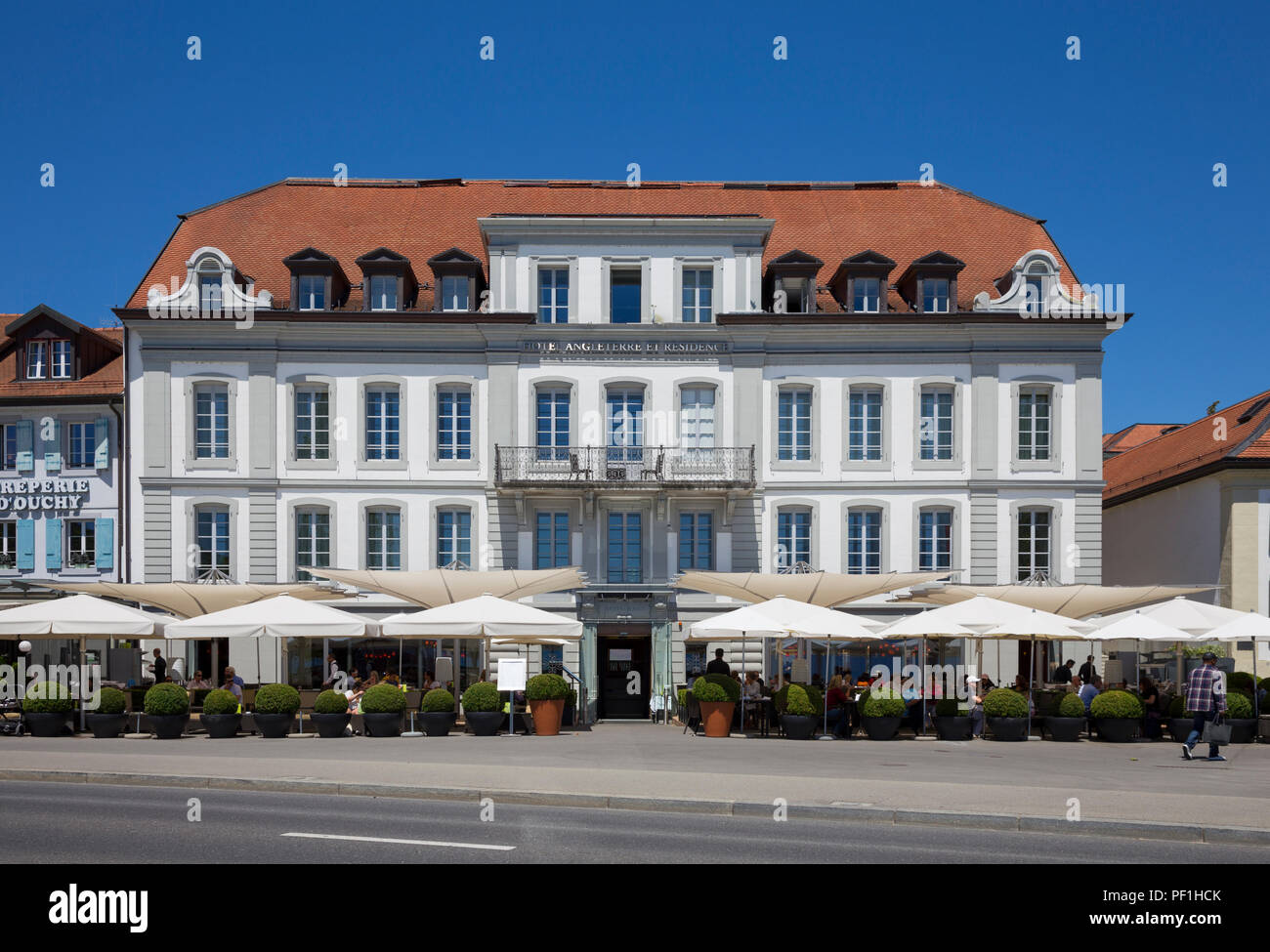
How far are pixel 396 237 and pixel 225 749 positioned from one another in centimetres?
2257

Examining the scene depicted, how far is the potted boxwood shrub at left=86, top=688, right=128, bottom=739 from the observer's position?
2697 cm

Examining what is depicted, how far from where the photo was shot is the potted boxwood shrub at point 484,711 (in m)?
27.9

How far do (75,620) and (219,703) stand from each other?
3.27 m

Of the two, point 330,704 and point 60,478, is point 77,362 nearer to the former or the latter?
point 60,478

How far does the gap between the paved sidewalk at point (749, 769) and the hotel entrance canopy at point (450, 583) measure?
4.79m

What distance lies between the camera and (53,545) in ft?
132

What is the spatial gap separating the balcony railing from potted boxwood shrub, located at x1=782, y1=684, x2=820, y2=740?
1050 centimetres

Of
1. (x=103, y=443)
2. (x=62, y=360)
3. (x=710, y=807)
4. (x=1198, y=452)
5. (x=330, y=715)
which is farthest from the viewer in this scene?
(x=1198, y=452)

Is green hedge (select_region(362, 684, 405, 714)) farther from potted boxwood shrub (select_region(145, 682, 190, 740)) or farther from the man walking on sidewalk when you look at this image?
the man walking on sidewalk

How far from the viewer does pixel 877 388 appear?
39344 mm

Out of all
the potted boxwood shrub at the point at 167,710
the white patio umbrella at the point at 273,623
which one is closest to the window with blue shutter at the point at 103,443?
the white patio umbrella at the point at 273,623

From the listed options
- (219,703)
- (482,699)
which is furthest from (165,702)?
(482,699)

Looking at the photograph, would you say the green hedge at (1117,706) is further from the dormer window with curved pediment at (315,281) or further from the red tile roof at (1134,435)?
the red tile roof at (1134,435)
